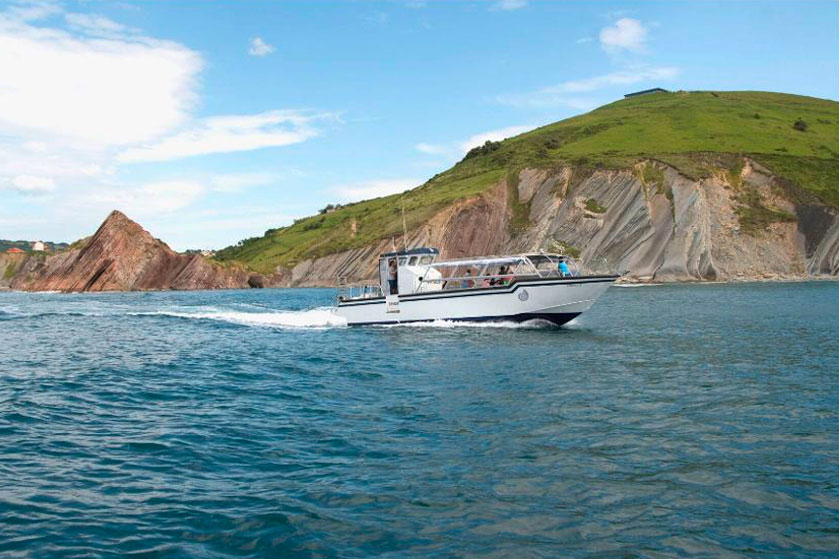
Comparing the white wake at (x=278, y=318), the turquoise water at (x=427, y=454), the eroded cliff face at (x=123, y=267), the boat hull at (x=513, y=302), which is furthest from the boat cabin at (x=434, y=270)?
the eroded cliff face at (x=123, y=267)

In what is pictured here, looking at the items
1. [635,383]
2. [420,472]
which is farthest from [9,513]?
[635,383]

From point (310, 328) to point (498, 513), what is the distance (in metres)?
36.5

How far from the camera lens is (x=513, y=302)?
135 ft

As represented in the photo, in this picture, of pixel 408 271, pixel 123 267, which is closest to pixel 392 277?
pixel 408 271

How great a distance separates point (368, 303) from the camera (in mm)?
46219

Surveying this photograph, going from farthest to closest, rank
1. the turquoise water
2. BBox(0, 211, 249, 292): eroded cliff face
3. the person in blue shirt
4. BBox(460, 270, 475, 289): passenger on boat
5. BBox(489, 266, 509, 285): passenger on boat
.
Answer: BBox(0, 211, 249, 292): eroded cliff face < BBox(460, 270, 475, 289): passenger on boat < BBox(489, 266, 509, 285): passenger on boat < the person in blue shirt < the turquoise water

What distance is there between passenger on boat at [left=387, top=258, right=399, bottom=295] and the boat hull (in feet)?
4.95

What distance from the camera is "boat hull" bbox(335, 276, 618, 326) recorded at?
3997 cm

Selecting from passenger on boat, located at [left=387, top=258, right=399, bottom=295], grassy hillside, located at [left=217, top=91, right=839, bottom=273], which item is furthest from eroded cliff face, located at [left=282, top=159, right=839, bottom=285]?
passenger on boat, located at [left=387, top=258, right=399, bottom=295]

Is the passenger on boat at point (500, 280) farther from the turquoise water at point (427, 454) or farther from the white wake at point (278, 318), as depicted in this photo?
the turquoise water at point (427, 454)

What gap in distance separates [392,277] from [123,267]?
353 ft

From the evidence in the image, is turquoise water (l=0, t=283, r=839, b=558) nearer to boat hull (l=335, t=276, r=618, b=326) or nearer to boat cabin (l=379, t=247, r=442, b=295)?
boat hull (l=335, t=276, r=618, b=326)

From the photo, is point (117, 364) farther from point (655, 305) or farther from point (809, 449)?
point (655, 305)

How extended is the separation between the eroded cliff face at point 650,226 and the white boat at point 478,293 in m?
55.5
